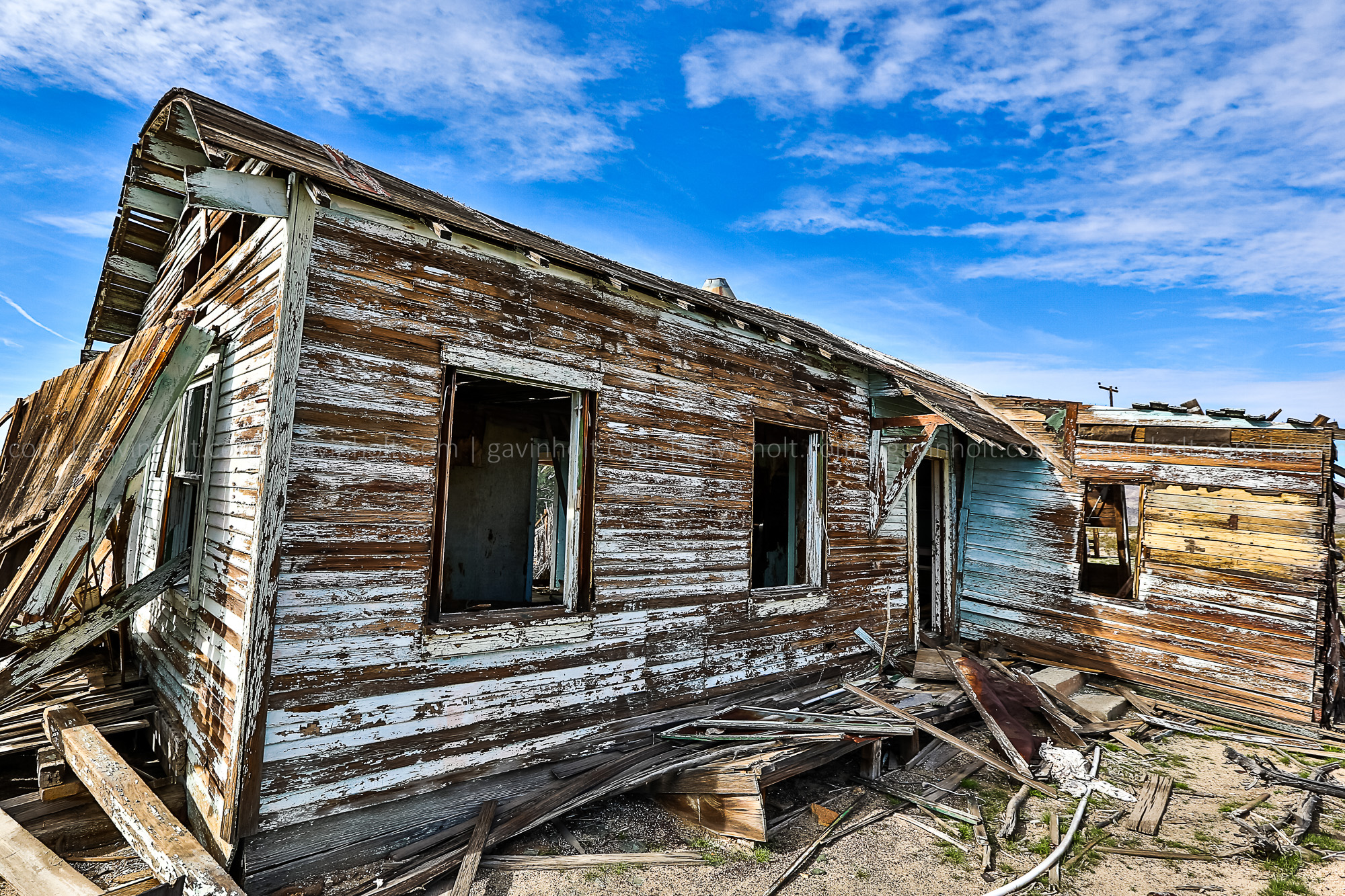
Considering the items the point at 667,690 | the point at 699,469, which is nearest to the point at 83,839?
the point at 667,690

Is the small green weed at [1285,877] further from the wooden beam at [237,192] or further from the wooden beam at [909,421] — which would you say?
the wooden beam at [237,192]

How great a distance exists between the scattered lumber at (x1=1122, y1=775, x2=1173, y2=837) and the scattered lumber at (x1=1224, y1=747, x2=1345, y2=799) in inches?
40.5

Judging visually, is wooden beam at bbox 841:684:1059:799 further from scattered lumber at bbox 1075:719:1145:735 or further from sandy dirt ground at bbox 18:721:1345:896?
scattered lumber at bbox 1075:719:1145:735

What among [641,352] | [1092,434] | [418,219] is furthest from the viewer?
[1092,434]

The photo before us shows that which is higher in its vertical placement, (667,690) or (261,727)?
(261,727)

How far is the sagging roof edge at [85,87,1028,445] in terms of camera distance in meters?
4.02

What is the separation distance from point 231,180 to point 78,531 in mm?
2332

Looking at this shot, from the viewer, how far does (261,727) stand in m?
3.69

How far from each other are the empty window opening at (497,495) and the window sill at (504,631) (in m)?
2.66

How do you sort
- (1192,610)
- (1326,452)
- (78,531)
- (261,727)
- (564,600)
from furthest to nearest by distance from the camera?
(1192,610) < (1326,452) < (564,600) < (78,531) < (261,727)

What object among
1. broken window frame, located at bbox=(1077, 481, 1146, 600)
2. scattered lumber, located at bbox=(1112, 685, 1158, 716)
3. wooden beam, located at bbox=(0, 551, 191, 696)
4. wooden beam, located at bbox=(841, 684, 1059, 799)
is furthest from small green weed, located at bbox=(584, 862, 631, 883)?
broken window frame, located at bbox=(1077, 481, 1146, 600)

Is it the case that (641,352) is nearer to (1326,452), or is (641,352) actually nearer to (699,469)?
(699,469)

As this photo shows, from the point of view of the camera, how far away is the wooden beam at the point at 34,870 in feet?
10.2

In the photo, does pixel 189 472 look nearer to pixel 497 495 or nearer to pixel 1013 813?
pixel 497 495
